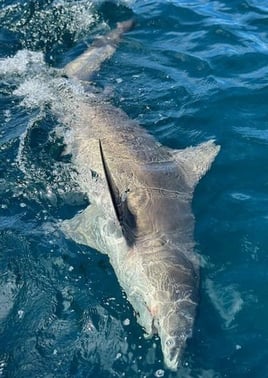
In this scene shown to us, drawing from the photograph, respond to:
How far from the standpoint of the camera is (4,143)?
7348 millimetres

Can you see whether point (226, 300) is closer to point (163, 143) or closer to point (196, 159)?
point (196, 159)

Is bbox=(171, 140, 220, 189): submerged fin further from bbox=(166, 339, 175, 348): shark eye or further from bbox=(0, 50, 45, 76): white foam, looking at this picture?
bbox=(0, 50, 45, 76): white foam

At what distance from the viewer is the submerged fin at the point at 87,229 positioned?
6023 millimetres

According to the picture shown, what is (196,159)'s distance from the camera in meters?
6.96

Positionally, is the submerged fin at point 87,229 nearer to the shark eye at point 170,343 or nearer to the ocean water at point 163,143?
the ocean water at point 163,143

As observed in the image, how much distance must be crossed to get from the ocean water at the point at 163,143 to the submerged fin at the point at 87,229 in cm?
12

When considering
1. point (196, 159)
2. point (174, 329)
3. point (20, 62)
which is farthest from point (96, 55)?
point (174, 329)

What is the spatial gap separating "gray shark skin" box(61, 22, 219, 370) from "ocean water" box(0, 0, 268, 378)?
15 cm

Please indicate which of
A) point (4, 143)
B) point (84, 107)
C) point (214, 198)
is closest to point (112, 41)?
point (84, 107)

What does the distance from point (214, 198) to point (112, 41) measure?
437 centimetres

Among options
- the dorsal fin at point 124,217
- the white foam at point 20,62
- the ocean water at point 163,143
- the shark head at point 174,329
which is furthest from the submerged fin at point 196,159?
the white foam at point 20,62

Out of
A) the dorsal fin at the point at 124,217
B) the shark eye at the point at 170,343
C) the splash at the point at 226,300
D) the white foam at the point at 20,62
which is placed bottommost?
the splash at the point at 226,300

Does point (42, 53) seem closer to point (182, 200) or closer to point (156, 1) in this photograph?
point (156, 1)

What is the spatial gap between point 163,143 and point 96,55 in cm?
262
